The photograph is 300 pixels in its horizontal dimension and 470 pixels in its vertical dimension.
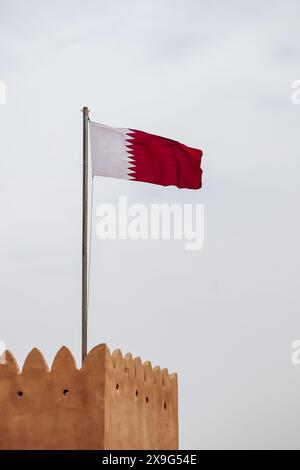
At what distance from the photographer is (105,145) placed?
25.7 m

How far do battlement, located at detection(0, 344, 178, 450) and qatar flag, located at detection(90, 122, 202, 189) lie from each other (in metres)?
4.30

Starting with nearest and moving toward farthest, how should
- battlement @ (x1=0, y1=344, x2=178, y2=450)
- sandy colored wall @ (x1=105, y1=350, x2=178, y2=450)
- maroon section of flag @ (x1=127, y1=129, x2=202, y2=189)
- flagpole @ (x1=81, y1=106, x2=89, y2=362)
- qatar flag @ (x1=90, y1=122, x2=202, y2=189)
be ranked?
1. battlement @ (x1=0, y1=344, x2=178, y2=450)
2. sandy colored wall @ (x1=105, y1=350, x2=178, y2=450)
3. flagpole @ (x1=81, y1=106, x2=89, y2=362)
4. qatar flag @ (x1=90, y1=122, x2=202, y2=189)
5. maroon section of flag @ (x1=127, y1=129, x2=202, y2=189)

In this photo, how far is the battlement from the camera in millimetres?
22312

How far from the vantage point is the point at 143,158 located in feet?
86.2

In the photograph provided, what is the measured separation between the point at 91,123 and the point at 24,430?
21.5ft

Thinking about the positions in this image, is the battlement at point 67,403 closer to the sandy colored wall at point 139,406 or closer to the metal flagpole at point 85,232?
the sandy colored wall at point 139,406

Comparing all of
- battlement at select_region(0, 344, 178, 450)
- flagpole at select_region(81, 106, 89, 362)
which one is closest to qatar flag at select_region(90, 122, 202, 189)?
flagpole at select_region(81, 106, 89, 362)

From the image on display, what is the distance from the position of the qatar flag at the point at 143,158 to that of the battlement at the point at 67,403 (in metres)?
4.30

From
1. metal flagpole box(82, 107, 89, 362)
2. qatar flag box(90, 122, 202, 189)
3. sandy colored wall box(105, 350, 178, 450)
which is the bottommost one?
sandy colored wall box(105, 350, 178, 450)

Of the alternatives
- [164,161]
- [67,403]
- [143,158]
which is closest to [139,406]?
[67,403]

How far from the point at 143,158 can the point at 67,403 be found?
612 centimetres

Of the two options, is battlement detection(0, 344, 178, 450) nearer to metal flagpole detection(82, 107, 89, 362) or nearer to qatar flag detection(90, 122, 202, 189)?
metal flagpole detection(82, 107, 89, 362)

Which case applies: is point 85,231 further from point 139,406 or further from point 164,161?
point 139,406
